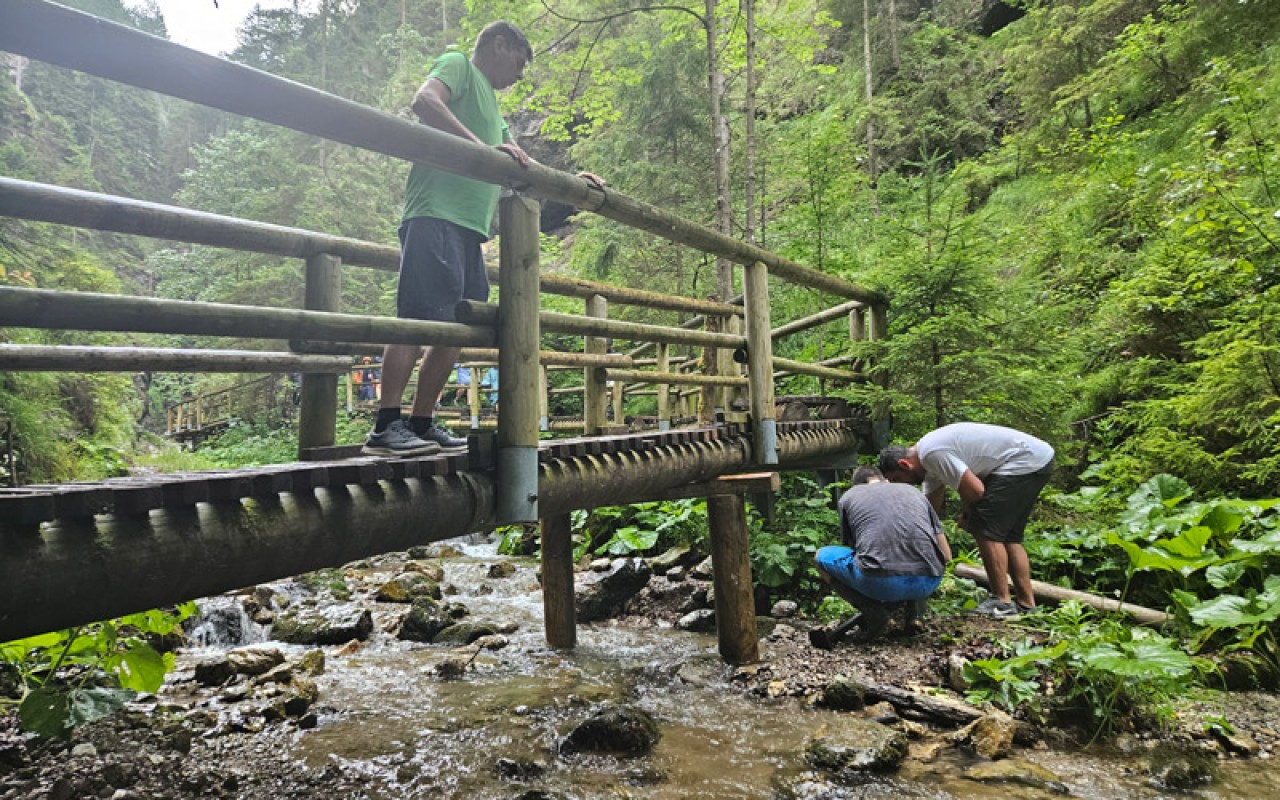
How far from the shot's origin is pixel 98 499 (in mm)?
1385

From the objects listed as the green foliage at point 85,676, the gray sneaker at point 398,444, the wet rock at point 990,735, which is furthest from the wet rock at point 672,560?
Answer: the gray sneaker at point 398,444

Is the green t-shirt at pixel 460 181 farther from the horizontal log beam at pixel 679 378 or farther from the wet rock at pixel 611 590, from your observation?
the wet rock at pixel 611 590

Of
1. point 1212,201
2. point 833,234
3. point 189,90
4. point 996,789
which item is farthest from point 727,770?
point 833,234

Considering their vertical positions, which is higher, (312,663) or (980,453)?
(980,453)

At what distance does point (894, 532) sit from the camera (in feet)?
14.0

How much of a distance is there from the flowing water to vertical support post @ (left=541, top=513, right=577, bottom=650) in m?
0.13

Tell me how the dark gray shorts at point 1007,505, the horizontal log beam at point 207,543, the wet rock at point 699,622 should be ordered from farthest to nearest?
the wet rock at point 699,622, the dark gray shorts at point 1007,505, the horizontal log beam at point 207,543

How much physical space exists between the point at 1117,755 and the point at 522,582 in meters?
5.96

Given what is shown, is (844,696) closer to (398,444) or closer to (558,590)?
(558,590)

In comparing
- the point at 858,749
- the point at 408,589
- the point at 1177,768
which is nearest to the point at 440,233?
the point at 858,749

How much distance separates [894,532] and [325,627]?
449cm

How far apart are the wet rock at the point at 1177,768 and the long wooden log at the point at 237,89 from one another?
10.5 feet

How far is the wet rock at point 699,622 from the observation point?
216 inches

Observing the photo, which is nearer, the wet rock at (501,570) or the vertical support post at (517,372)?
the vertical support post at (517,372)
